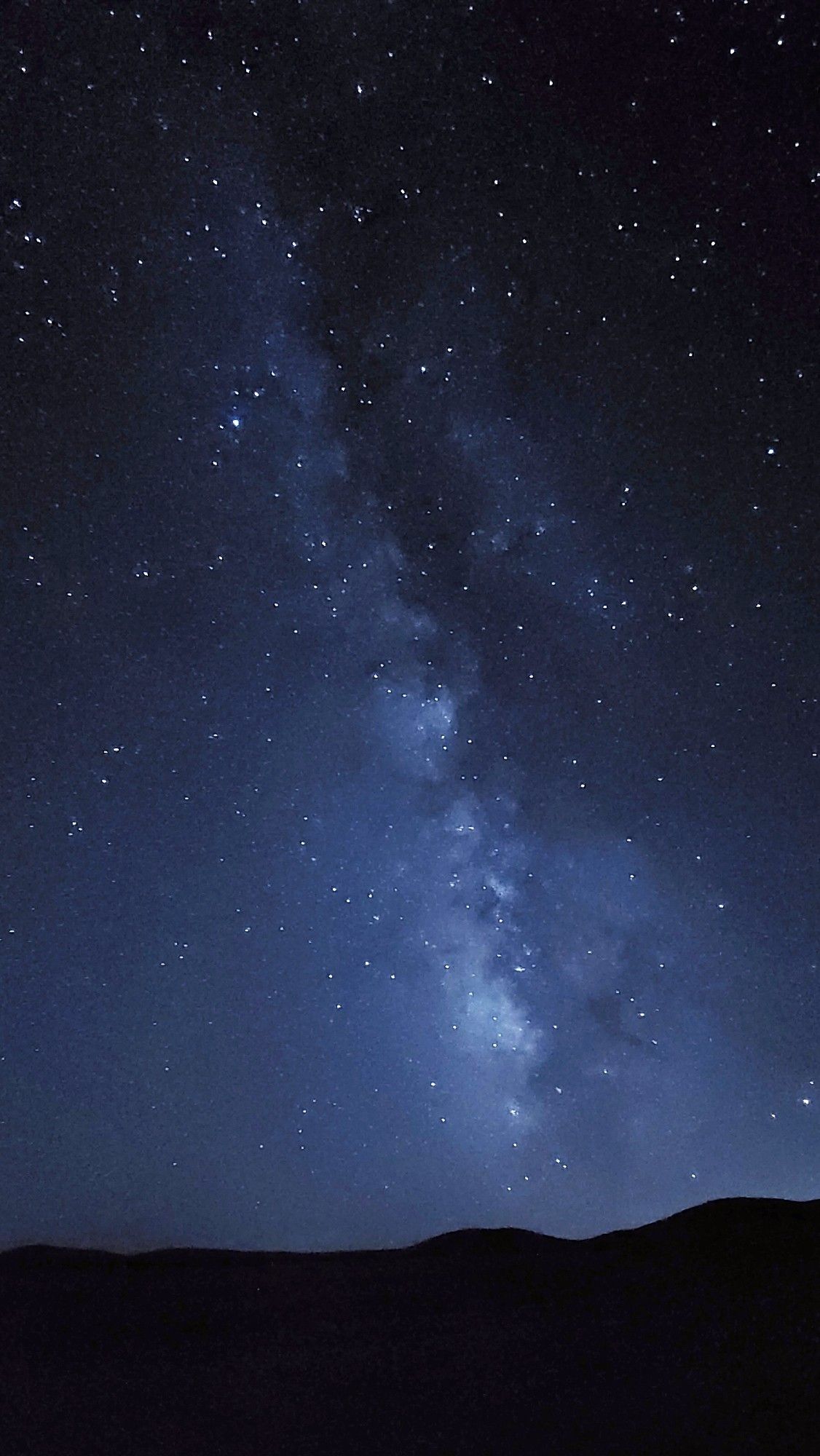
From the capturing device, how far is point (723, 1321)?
6.11 metres

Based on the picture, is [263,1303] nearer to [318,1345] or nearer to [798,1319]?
[318,1345]

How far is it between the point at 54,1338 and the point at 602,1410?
5.31 meters

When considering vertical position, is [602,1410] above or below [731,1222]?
below

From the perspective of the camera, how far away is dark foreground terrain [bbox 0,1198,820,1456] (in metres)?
4.36

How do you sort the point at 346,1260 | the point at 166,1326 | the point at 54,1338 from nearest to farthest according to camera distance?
the point at 54,1338 < the point at 166,1326 < the point at 346,1260

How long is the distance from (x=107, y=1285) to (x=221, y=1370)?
5.95 m

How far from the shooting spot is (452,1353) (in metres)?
6.36

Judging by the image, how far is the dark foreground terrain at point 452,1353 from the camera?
171 inches

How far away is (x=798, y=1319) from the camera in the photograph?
19.6ft

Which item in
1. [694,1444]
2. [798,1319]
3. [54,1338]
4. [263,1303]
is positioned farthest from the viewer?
[263,1303]

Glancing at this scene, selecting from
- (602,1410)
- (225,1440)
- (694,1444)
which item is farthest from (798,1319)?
(225,1440)

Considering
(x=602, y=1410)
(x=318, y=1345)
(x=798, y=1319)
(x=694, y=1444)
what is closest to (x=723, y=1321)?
(x=798, y=1319)

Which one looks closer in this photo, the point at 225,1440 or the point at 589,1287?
the point at 225,1440

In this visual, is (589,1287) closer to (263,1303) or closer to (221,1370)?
(263,1303)
